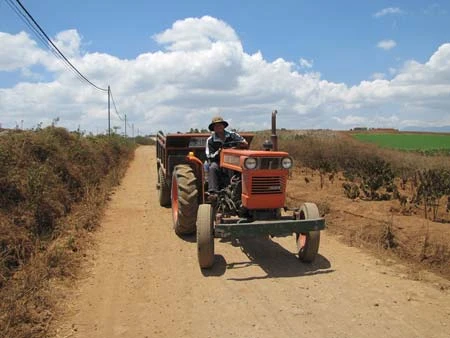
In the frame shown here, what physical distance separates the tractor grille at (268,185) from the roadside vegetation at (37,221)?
280 cm

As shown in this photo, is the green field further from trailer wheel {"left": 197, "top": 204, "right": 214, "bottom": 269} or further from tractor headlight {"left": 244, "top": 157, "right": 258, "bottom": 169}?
trailer wheel {"left": 197, "top": 204, "right": 214, "bottom": 269}

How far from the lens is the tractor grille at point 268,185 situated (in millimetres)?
6680

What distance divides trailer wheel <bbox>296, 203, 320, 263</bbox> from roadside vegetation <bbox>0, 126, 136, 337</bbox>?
3.28m

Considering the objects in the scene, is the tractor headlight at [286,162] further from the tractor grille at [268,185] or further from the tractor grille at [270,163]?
the tractor grille at [268,185]

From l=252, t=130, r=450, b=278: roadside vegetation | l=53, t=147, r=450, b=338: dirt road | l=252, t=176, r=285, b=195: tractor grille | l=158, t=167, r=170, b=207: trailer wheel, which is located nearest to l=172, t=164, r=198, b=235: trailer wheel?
l=53, t=147, r=450, b=338: dirt road

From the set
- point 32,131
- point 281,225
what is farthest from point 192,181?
point 32,131

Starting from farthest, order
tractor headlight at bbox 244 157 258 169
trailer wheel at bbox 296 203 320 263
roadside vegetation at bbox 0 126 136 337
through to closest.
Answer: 1. trailer wheel at bbox 296 203 320 263
2. tractor headlight at bbox 244 157 258 169
3. roadside vegetation at bbox 0 126 136 337

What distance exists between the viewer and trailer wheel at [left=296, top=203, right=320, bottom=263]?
6.64 m

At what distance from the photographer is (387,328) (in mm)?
4633

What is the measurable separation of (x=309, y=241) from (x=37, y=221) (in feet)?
15.3

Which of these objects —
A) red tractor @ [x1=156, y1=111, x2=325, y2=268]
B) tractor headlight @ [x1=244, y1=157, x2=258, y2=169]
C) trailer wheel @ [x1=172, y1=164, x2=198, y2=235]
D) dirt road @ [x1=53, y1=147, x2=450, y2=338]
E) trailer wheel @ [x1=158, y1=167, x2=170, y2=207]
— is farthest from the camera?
trailer wheel @ [x1=158, y1=167, x2=170, y2=207]


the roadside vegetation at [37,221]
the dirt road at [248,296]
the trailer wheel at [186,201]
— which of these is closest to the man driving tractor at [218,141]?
the trailer wheel at [186,201]

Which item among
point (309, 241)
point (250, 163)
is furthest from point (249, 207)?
point (309, 241)

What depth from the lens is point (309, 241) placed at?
664cm
